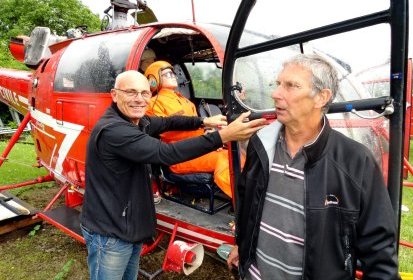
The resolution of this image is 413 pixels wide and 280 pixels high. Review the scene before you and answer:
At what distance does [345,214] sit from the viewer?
1312 millimetres

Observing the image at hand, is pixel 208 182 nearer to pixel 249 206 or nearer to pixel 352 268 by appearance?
pixel 249 206

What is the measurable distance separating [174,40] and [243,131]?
269cm

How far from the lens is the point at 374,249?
51.9 inches

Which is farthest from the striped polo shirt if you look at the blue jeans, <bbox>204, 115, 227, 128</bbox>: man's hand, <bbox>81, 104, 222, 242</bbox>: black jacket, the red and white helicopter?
<bbox>204, 115, 227, 128</bbox>: man's hand

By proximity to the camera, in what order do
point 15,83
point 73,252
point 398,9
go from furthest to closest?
1. point 15,83
2. point 73,252
3. point 398,9

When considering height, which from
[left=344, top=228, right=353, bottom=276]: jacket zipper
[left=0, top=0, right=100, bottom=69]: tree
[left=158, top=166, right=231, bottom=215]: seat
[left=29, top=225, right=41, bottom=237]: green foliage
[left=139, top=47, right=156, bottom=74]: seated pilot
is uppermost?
[left=0, top=0, right=100, bottom=69]: tree

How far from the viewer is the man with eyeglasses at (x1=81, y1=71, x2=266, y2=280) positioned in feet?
6.28

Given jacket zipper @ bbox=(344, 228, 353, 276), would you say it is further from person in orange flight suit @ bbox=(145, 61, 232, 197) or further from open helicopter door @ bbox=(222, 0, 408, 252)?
person in orange flight suit @ bbox=(145, 61, 232, 197)

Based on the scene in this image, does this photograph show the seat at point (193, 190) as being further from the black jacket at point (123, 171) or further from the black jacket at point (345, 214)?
the black jacket at point (345, 214)

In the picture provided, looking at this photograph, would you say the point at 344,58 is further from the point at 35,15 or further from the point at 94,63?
the point at 35,15

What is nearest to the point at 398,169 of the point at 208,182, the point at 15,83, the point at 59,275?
the point at 208,182

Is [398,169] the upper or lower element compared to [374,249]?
upper

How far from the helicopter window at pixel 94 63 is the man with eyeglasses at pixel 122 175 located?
1.11 metres

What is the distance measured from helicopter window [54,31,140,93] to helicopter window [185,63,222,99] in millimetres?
1275
